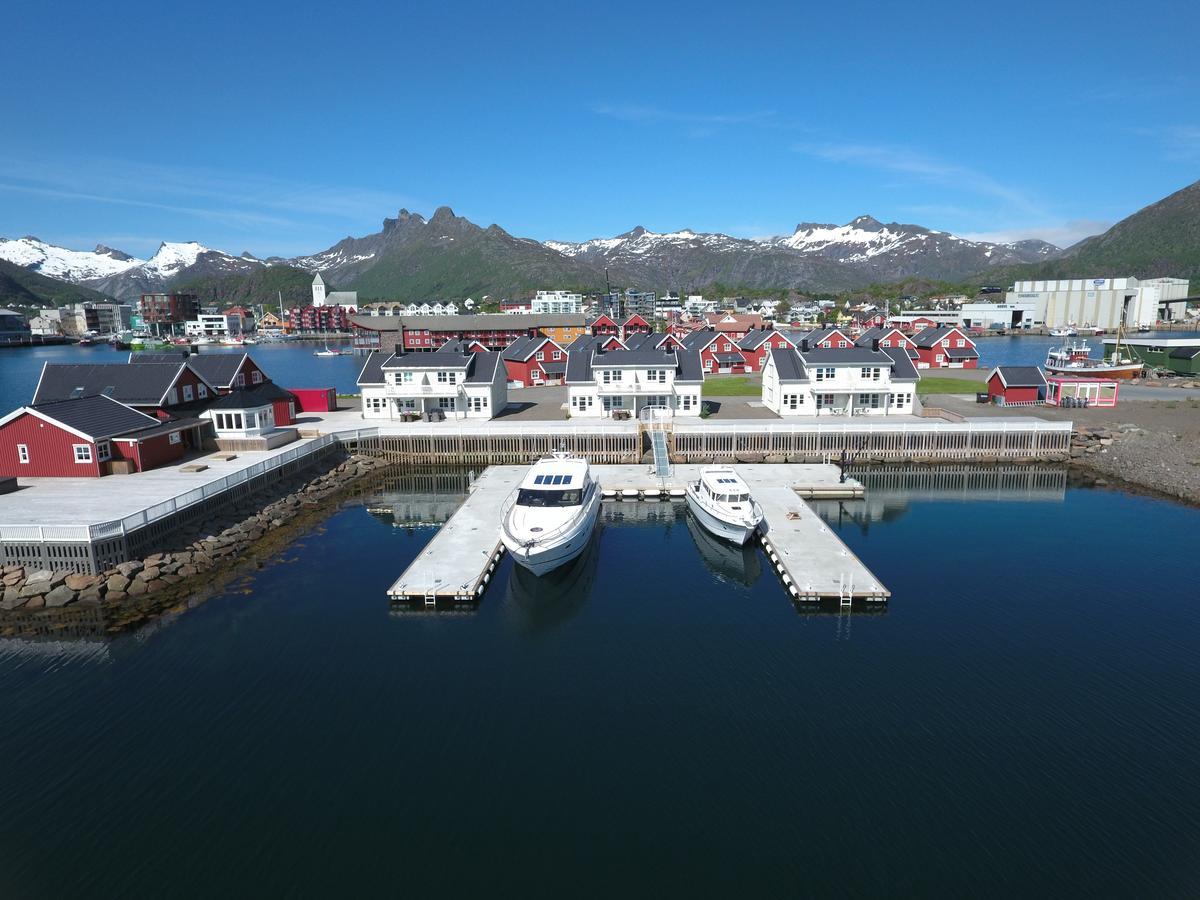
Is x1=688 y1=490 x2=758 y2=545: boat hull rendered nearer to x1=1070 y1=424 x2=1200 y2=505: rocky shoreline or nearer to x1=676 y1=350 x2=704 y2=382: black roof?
x1=676 y1=350 x2=704 y2=382: black roof

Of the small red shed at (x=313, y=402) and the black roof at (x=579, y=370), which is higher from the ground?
the black roof at (x=579, y=370)

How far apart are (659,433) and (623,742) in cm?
3201

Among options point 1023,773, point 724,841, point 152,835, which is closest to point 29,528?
point 152,835

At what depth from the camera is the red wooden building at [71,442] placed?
37.5m

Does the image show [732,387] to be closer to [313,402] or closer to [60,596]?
[313,402]

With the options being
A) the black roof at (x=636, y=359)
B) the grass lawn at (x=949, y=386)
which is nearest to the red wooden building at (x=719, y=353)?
the grass lawn at (x=949, y=386)

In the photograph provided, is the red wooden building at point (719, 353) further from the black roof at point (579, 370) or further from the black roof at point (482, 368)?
the black roof at point (482, 368)

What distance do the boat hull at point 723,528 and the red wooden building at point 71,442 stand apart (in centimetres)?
3298

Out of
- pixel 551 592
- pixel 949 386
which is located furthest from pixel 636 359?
pixel 949 386

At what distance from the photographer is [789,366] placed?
58.6 metres

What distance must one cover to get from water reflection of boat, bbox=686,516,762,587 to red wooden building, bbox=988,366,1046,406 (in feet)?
141

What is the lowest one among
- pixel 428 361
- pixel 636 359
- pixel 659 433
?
pixel 659 433

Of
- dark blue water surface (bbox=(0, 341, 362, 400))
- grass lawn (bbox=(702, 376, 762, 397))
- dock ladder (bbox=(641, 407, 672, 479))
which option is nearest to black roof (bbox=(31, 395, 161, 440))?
dock ladder (bbox=(641, 407, 672, 479))

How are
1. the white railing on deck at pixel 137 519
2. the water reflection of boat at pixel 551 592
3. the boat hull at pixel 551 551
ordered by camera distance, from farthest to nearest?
the boat hull at pixel 551 551 → the white railing on deck at pixel 137 519 → the water reflection of boat at pixel 551 592
